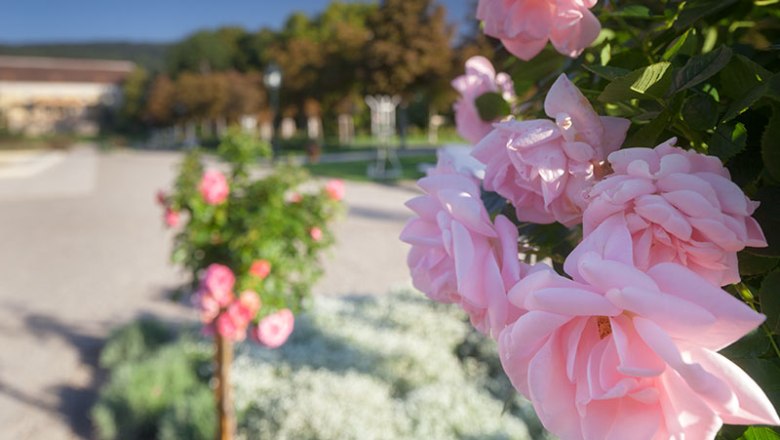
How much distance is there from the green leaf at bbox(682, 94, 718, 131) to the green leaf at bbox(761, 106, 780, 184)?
3 centimetres

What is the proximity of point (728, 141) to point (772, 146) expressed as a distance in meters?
0.03

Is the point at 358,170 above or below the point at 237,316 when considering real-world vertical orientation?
below

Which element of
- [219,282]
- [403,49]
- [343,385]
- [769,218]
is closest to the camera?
[769,218]

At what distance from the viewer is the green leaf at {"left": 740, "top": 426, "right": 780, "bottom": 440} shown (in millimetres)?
419

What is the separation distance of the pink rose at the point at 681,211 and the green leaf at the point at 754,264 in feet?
0.20

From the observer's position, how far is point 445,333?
4.63 metres

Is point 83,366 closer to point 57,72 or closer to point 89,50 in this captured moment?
point 57,72

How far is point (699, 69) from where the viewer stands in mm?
433

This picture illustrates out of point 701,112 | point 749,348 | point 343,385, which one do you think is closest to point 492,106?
point 701,112

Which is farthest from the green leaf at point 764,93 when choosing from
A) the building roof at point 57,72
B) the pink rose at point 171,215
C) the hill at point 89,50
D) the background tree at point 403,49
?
the hill at point 89,50

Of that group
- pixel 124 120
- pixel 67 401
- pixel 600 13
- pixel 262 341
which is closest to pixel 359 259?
pixel 67 401

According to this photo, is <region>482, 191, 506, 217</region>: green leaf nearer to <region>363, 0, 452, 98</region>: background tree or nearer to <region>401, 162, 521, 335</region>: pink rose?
<region>401, 162, 521, 335</region>: pink rose

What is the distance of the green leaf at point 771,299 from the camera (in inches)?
16.5

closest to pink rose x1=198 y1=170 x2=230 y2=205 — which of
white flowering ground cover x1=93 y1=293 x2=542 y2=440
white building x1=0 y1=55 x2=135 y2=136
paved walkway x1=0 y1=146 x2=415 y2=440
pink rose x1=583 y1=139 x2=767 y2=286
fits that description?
paved walkway x1=0 y1=146 x2=415 y2=440
